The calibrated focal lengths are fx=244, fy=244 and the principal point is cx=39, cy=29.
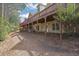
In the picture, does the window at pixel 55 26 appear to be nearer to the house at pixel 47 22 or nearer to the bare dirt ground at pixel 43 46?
the house at pixel 47 22

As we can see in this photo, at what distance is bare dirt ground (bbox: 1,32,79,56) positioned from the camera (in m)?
3.52

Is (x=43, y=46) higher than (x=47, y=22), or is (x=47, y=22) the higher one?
(x=47, y=22)

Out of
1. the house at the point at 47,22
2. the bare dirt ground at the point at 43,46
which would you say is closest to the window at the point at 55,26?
the house at the point at 47,22

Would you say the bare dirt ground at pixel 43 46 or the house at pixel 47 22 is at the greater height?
the house at pixel 47 22

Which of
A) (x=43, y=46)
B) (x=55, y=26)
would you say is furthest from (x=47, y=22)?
(x=43, y=46)

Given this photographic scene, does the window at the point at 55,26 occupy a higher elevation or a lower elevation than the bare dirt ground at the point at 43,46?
higher

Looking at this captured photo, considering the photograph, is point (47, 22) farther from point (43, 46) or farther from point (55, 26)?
point (43, 46)

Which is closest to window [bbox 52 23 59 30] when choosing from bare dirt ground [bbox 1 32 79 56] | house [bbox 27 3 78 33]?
house [bbox 27 3 78 33]

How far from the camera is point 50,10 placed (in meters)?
3.55

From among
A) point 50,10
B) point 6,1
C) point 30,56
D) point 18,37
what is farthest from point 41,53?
point 6,1

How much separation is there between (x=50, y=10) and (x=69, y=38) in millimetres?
492

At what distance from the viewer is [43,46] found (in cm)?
360

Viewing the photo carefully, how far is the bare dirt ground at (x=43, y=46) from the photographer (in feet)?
11.6

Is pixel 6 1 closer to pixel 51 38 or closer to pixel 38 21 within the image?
pixel 38 21
